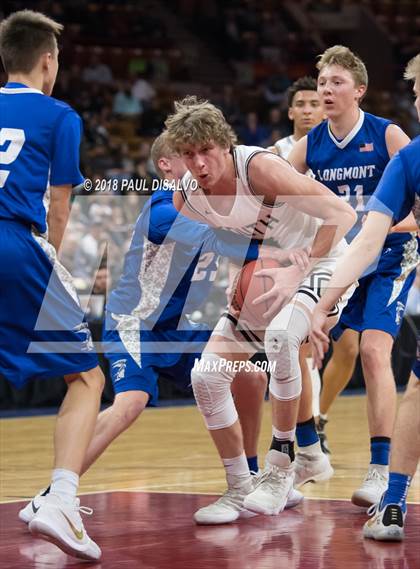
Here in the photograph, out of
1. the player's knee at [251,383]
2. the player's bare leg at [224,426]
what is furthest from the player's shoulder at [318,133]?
the player's bare leg at [224,426]

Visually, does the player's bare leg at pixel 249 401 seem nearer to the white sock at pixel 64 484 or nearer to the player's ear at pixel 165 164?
the player's ear at pixel 165 164

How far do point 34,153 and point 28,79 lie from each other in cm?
33

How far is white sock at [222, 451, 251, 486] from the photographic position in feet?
18.0

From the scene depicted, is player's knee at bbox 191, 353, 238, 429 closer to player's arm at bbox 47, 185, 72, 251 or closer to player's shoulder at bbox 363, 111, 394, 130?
player's arm at bbox 47, 185, 72, 251

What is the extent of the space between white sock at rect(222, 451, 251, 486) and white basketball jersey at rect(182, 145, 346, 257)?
1039mm

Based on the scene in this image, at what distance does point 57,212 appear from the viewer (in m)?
4.59

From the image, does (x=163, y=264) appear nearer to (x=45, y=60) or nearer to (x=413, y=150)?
(x=45, y=60)

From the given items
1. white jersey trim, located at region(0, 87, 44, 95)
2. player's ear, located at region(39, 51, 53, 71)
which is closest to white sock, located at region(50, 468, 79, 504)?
white jersey trim, located at region(0, 87, 44, 95)

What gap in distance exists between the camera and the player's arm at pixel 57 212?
4.56 metres

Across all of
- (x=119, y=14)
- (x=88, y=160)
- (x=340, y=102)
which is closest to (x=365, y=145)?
(x=340, y=102)

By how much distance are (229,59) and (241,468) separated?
17.4 metres

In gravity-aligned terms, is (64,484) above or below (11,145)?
below

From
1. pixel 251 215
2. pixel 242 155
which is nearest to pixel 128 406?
pixel 251 215

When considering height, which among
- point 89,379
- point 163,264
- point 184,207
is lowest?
point 89,379
